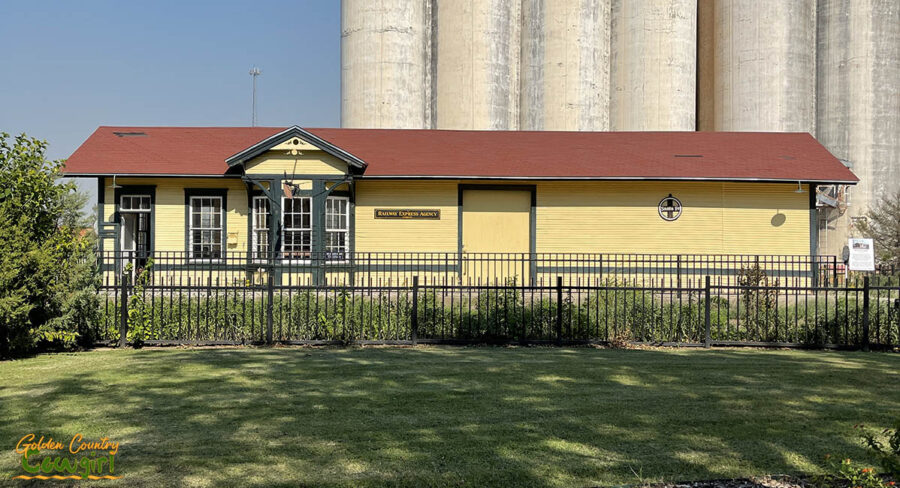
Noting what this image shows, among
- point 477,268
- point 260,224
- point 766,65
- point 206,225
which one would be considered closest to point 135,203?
point 206,225

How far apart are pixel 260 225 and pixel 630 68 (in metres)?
26.3

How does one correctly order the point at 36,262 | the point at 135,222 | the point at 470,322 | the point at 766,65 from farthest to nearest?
the point at 766,65 → the point at 135,222 → the point at 470,322 → the point at 36,262

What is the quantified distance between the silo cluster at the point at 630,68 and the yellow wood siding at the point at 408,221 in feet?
58.4

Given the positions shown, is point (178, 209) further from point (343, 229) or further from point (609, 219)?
point (609, 219)

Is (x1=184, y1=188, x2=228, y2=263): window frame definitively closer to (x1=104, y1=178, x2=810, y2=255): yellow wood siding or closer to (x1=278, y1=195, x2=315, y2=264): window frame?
(x1=104, y1=178, x2=810, y2=255): yellow wood siding

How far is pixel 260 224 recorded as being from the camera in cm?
2262

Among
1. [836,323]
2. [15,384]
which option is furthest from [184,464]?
[836,323]

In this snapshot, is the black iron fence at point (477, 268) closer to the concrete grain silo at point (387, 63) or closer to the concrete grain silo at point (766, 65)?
the concrete grain silo at point (387, 63)

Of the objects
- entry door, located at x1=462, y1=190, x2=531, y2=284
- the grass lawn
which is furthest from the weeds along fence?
entry door, located at x1=462, y1=190, x2=531, y2=284

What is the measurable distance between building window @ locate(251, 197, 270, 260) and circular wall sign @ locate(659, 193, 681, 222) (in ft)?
41.3

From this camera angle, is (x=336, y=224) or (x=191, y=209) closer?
(x=336, y=224)

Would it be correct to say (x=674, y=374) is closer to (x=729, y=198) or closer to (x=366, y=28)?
(x=729, y=198)

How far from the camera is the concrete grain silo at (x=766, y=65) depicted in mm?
40094

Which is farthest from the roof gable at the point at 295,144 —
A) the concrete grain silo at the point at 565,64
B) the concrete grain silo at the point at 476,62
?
the concrete grain silo at the point at 565,64
